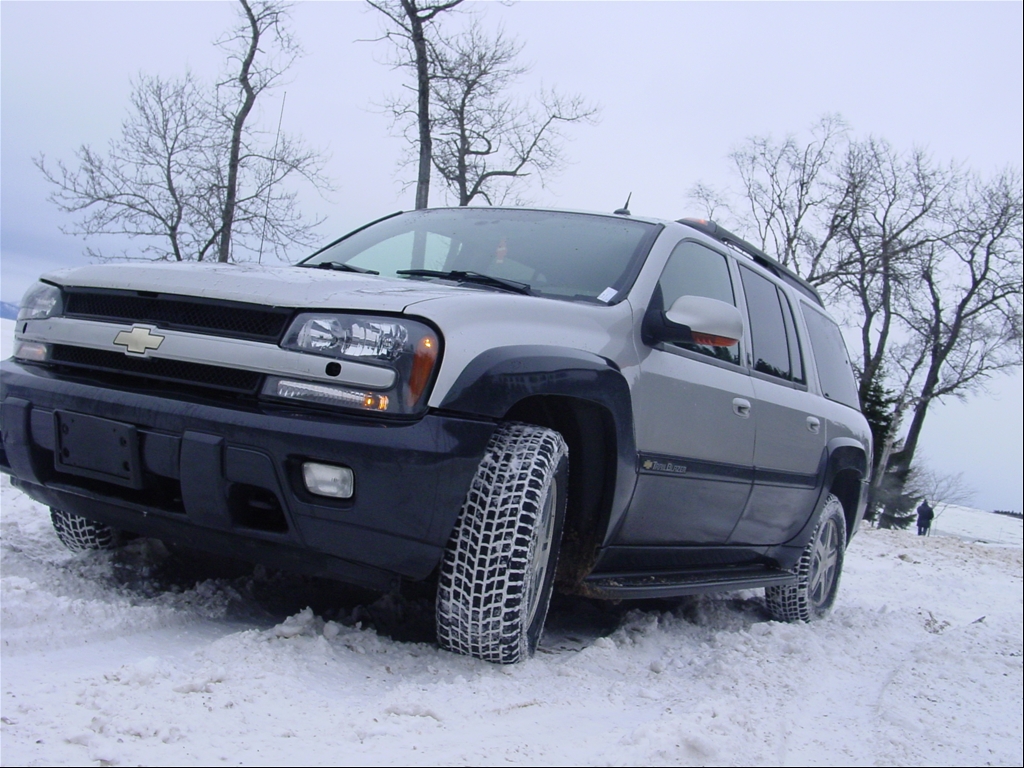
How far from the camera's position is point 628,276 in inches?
139

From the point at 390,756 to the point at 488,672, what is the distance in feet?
2.44

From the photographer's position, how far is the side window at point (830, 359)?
534 cm

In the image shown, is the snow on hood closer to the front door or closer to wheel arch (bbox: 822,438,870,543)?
the front door

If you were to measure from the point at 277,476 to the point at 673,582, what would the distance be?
1.72 metres

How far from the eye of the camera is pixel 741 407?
4.01m

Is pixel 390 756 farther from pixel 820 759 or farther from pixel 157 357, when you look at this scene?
pixel 157 357

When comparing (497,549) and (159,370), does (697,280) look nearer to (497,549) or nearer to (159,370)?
(497,549)

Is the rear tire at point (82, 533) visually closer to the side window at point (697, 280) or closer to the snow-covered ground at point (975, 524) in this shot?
the side window at point (697, 280)

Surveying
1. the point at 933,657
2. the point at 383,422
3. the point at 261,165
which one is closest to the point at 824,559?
the point at 933,657

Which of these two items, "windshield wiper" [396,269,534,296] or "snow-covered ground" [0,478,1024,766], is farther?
"windshield wiper" [396,269,534,296]

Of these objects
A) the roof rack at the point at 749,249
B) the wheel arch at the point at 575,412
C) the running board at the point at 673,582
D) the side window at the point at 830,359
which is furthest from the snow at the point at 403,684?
the roof rack at the point at 749,249

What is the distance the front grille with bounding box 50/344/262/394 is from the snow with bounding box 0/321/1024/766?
2.31ft

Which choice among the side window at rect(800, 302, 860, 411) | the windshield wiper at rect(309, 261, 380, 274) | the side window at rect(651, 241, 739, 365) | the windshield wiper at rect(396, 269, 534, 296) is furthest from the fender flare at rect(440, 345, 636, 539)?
the side window at rect(800, 302, 860, 411)

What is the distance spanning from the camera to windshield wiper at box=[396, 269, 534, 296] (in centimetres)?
330
